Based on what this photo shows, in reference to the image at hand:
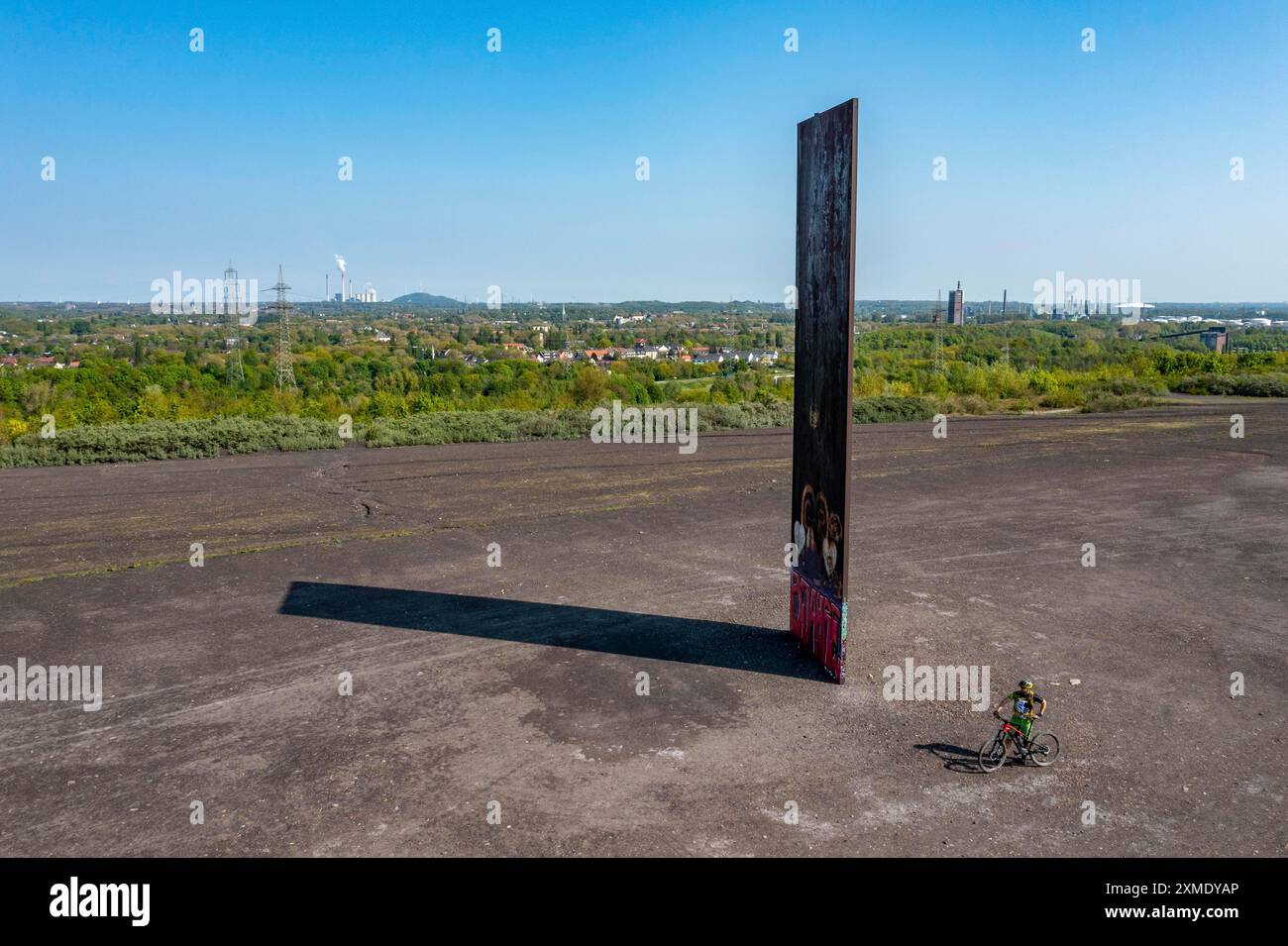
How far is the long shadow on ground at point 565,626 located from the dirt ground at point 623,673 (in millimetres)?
56

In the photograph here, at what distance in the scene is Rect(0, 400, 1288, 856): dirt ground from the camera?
687 centimetres

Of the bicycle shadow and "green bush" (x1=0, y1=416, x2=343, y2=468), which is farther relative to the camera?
"green bush" (x1=0, y1=416, x2=343, y2=468)

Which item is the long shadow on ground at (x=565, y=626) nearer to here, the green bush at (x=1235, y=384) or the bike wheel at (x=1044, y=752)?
the bike wheel at (x=1044, y=752)

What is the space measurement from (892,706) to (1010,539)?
774 cm

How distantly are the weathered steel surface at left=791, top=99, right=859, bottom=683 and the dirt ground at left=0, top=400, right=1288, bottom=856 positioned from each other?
0.76 meters

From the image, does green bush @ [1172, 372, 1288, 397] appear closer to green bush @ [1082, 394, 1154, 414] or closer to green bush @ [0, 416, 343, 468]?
green bush @ [1082, 394, 1154, 414]

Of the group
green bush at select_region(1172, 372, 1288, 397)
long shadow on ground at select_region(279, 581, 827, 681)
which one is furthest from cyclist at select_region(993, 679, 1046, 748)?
green bush at select_region(1172, 372, 1288, 397)

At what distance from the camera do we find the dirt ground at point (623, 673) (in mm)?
6867

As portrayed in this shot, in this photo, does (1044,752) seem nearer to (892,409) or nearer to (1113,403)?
(892,409)

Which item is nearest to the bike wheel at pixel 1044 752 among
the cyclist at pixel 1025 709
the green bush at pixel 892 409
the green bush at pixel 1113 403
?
the cyclist at pixel 1025 709

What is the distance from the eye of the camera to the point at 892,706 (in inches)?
355

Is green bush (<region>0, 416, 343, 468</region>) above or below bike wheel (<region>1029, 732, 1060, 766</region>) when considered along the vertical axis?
above

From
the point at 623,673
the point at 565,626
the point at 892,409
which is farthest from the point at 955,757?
the point at 892,409
